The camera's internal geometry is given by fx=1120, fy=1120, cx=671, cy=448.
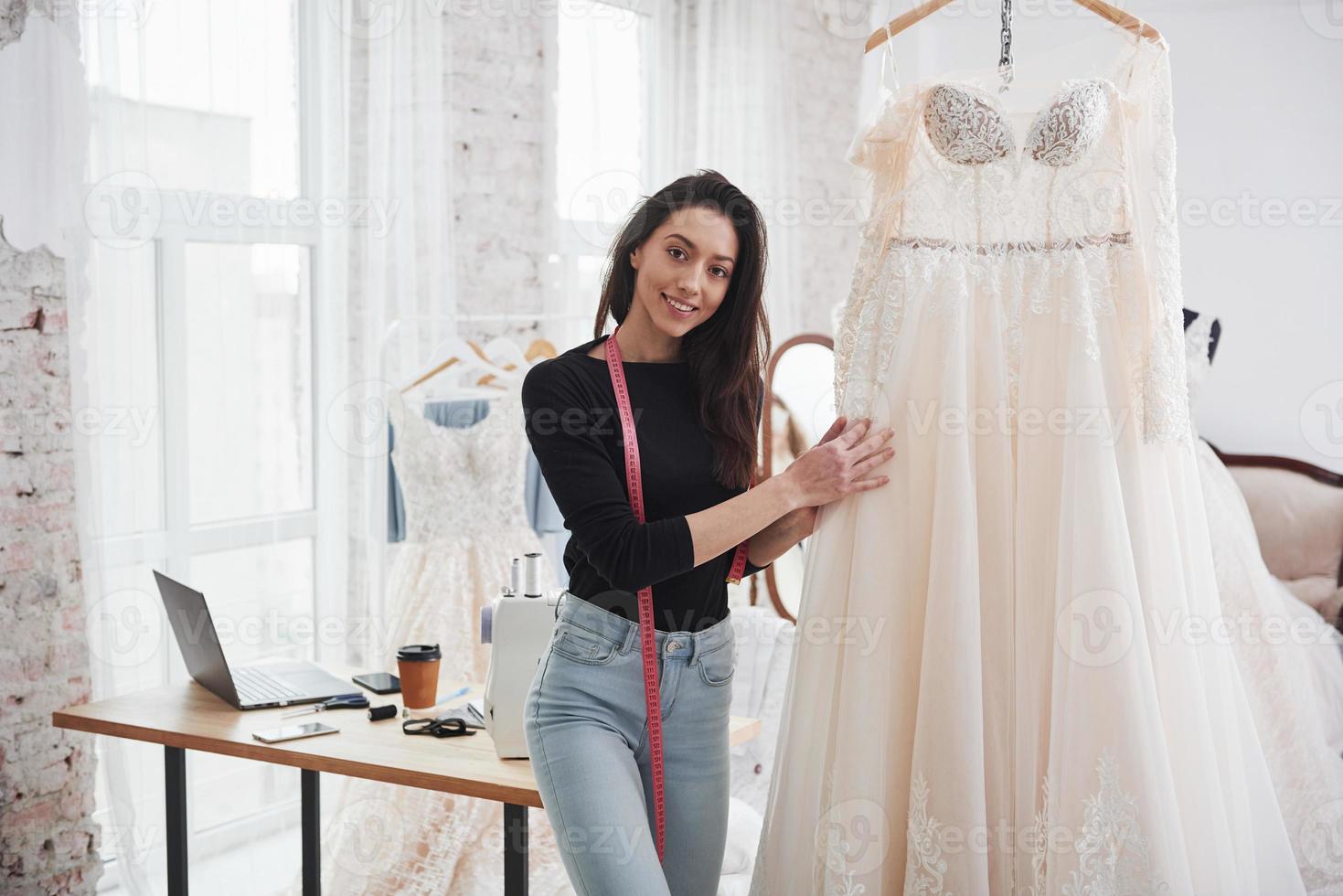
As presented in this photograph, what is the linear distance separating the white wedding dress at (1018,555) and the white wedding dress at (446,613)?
1.29 meters

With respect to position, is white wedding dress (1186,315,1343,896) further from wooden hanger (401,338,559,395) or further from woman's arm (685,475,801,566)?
wooden hanger (401,338,559,395)

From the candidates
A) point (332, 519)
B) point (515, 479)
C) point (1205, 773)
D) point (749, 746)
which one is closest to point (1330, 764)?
point (1205, 773)

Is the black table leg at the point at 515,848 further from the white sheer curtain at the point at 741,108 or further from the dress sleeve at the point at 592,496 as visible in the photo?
the white sheer curtain at the point at 741,108

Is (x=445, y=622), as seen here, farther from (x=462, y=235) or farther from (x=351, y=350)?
(x=462, y=235)

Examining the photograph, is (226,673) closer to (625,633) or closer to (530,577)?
(530,577)

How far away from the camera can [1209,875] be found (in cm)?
150

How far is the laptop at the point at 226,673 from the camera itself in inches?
86.7

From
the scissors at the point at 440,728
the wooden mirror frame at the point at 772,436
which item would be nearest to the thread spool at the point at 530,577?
the scissors at the point at 440,728

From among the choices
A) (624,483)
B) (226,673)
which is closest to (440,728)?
(226,673)

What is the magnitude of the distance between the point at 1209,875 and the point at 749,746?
5.60ft

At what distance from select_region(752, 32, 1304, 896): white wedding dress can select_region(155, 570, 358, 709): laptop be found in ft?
3.53

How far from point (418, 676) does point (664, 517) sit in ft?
2.54

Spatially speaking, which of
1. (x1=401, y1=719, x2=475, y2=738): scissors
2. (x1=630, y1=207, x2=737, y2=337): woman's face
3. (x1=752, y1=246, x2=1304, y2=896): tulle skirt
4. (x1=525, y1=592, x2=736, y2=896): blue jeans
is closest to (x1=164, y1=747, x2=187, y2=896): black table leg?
(x1=401, y1=719, x2=475, y2=738): scissors

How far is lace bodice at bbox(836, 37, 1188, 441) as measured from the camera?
64.5 inches
